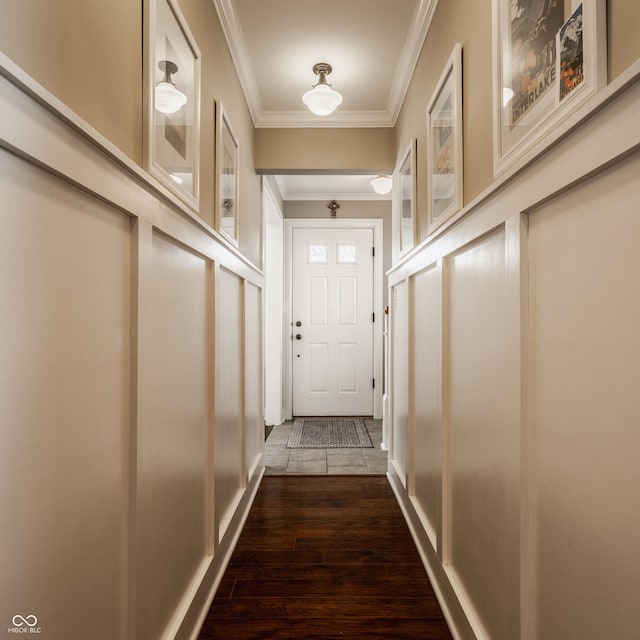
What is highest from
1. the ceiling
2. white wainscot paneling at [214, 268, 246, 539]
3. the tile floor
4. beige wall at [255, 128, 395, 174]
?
the ceiling

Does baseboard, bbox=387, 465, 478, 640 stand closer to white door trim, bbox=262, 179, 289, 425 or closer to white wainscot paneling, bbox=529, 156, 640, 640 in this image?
white wainscot paneling, bbox=529, 156, 640, 640

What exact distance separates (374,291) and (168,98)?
3.68m

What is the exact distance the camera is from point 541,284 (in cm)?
93

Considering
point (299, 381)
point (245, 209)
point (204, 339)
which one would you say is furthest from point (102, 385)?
point (299, 381)

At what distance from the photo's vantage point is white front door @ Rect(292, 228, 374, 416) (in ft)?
15.6

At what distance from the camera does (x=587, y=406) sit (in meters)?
0.77

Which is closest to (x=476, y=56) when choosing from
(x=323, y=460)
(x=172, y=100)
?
(x=172, y=100)

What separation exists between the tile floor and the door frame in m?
0.87

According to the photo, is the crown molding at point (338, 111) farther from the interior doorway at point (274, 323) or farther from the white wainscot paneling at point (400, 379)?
the interior doorway at point (274, 323)

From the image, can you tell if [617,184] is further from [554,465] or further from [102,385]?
[102,385]

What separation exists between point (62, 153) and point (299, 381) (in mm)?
4149

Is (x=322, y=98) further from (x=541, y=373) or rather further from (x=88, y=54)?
(x=541, y=373)

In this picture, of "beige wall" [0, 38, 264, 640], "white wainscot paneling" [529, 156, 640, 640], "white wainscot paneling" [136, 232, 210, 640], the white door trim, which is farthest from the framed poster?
the white door trim

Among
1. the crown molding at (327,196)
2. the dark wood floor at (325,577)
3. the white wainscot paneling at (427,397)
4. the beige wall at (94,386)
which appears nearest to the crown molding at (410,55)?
the white wainscot paneling at (427,397)
